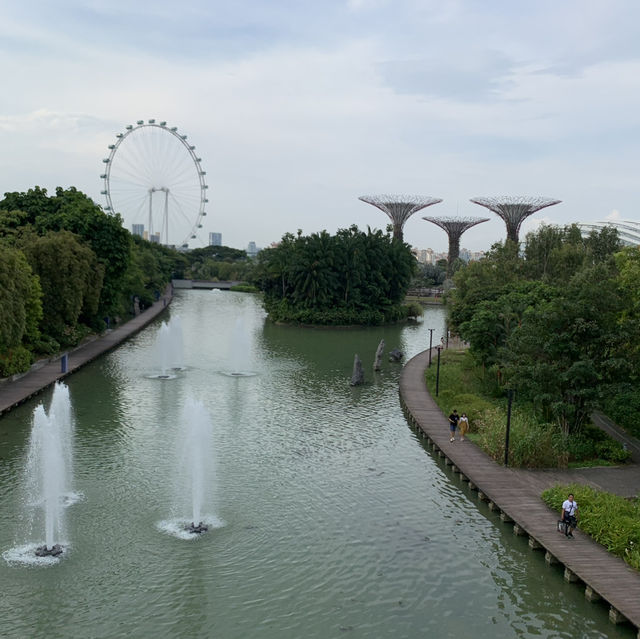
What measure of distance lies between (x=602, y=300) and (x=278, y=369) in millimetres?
22363

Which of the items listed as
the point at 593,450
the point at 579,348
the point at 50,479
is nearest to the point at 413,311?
the point at 579,348

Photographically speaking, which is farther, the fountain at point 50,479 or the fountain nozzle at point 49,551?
the fountain at point 50,479

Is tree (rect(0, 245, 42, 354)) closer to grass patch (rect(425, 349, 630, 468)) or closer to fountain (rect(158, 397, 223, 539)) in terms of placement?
fountain (rect(158, 397, 223, 539))

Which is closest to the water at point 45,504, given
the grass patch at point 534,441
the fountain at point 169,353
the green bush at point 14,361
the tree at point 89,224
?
the green bush at point 14,361

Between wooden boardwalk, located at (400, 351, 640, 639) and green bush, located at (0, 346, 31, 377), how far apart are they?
786 inches

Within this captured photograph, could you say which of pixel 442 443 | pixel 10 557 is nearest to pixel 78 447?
pixel 10 557

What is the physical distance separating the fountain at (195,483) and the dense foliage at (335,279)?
42.4 metres

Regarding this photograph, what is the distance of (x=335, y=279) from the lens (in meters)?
67.1

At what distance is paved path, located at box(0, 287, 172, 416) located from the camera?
101 ft

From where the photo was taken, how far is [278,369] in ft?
136

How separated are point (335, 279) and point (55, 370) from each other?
3472 centimetres

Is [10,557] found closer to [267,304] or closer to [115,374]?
[115,374]

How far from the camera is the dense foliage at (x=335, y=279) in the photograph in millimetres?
65938

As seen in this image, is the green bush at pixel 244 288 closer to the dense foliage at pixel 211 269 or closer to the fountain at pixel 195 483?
the dense foliage at pixel 211 269
